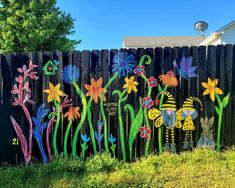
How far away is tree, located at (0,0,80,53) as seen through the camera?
74.1 ft

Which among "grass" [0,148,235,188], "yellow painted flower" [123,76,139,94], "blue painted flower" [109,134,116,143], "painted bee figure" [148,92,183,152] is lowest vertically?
"grass" [0,148,235,188]

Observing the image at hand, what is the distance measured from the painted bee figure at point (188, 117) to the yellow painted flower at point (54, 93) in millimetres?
1958

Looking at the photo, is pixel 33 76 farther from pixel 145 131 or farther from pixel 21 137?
pixel 145 131

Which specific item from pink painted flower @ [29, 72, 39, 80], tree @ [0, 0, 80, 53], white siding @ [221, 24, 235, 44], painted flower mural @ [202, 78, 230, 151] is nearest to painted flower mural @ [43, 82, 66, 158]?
pink painted flower @ [29, 72, 39, 80]

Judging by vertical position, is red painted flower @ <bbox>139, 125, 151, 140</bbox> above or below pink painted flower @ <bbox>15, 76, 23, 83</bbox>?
below

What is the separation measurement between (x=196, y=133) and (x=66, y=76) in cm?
225

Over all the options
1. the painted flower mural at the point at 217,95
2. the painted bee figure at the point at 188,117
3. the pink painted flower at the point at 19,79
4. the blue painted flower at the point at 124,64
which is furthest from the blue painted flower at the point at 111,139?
the pink painted flower at the point at 19,79

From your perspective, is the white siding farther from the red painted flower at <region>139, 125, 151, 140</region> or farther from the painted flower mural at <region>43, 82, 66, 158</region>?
the painted flower mural at <region>43, 82, 66, 158</region>

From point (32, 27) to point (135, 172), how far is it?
19417 millimetres

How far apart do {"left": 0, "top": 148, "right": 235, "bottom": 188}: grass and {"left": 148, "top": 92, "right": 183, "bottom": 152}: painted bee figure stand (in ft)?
1.43

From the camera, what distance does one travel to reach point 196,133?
19.0ft

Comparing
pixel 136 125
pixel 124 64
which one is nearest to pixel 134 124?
pixel 136 125

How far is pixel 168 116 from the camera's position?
5777 mm

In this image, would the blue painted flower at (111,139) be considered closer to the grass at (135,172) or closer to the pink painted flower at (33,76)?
the grass at (135,172)
